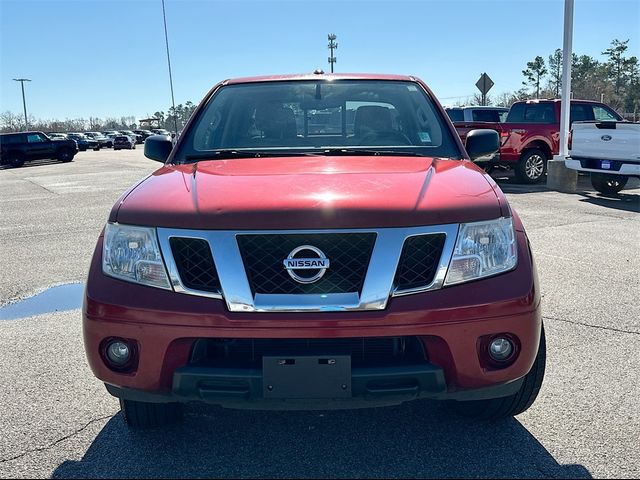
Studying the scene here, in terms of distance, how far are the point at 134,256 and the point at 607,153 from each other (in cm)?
1045

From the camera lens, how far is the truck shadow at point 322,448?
8.38ft

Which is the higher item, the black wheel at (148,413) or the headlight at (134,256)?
the headlight at (134,256)

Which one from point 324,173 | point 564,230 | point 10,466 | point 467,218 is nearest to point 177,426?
point 10,466

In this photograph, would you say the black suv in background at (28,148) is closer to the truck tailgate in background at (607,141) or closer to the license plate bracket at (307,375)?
the truck tailgate in background at (607,141)

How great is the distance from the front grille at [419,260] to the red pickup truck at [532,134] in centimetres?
1151

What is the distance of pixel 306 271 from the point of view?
7.45ft

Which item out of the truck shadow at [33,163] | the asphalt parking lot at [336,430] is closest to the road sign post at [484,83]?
the asphalt parking lot at [336,430]

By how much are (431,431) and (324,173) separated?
1.32m

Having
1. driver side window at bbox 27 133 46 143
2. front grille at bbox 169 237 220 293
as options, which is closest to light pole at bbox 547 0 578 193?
front grille at bbox 169 237 220 293

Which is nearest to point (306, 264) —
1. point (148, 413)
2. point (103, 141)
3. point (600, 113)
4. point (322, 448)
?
point (322, 448)

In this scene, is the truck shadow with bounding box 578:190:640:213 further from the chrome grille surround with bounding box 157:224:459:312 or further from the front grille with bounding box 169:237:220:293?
the front grille with bounding box 169:237:220:293

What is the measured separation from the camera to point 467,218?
2352mm

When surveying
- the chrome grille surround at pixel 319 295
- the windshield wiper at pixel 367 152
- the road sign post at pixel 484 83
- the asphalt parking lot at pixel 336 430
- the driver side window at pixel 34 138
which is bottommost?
the asphalt parking lot at pixel 336 430

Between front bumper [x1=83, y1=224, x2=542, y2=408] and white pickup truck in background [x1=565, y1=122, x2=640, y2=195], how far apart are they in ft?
30.7
